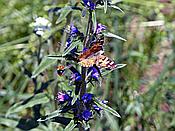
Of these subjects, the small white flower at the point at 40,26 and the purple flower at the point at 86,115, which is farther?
the small white flower at the point at 40,26

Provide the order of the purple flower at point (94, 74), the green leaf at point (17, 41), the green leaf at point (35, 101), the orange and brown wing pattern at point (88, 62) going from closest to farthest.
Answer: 1. the orange and brown wing pattern at point (88, 62)
2. the purple flower at point (94, 74)
3. the green leaf at point (35, 101)
4. the green leaf at point (17, 41)

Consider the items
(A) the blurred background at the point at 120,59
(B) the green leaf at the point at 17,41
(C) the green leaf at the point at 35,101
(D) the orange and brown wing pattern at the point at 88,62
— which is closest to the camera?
(D) the orange and brown wing pattern at the point at 88,62

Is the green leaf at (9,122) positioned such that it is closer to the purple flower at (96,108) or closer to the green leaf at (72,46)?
the purple flower at (96,108)

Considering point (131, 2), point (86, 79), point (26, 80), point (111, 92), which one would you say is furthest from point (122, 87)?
point (86, 79)

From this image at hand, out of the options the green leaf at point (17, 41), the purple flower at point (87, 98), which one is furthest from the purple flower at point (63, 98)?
the green leaf at point (17, 41)

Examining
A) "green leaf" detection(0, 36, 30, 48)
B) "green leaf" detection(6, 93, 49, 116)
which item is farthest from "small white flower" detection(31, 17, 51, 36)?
"green leaf" detection(0, 36, 30, 48)

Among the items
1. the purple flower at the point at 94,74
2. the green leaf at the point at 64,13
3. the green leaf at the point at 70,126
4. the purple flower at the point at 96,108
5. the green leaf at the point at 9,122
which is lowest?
the green leaf at the point at 9,122
